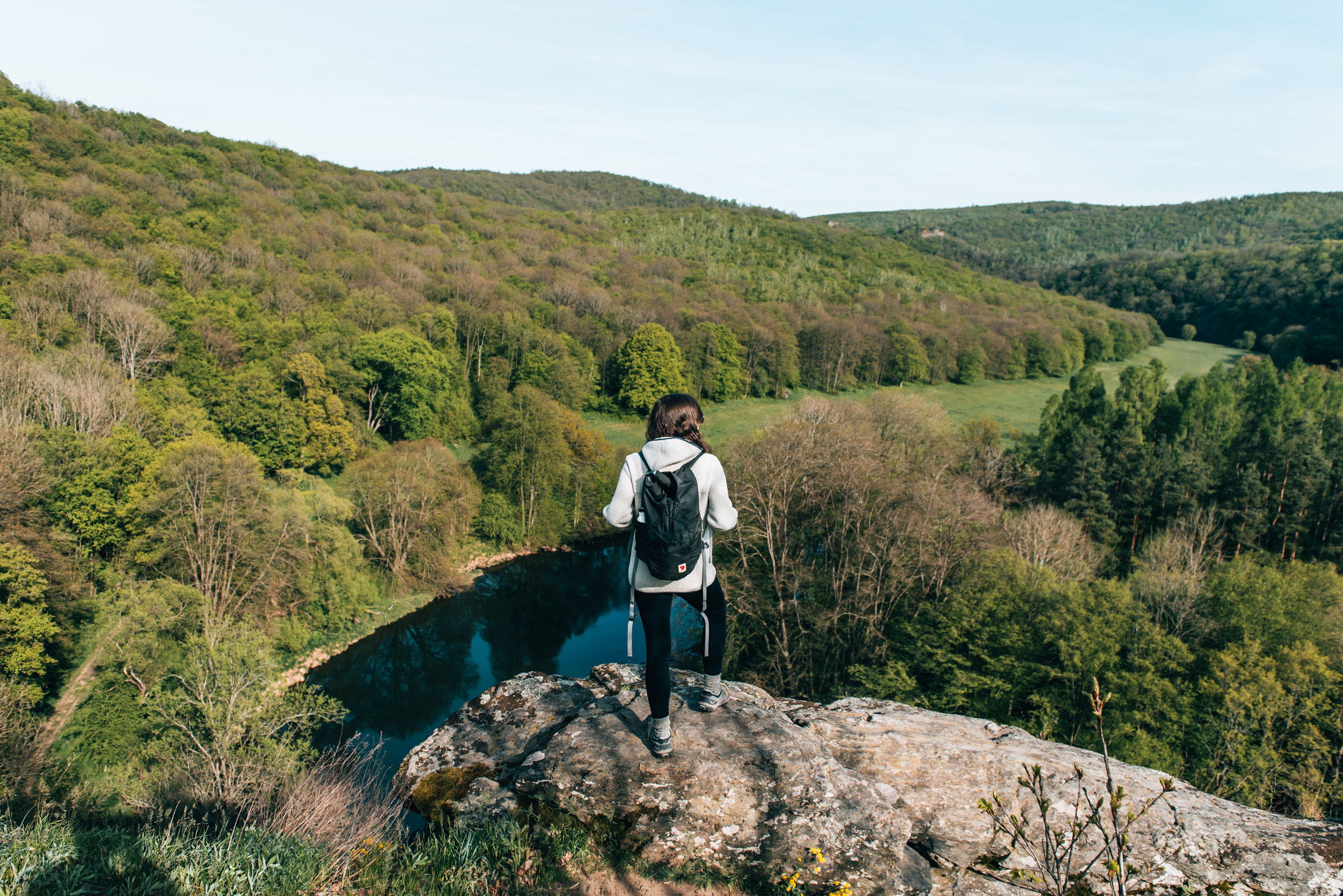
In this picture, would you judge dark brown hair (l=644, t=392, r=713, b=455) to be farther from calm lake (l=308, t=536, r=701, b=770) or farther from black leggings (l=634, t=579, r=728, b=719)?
calm lake (l=308, t=536, r=701, b=770)

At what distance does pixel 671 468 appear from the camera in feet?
15.0

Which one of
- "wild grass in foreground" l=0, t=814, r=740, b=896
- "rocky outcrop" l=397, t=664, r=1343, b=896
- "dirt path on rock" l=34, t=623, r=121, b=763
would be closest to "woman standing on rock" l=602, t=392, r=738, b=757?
"rocky outcrop" l=397, t=664, r=1343, b=896

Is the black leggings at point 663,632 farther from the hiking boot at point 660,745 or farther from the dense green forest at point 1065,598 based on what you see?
the dense green forest at point 1065,598

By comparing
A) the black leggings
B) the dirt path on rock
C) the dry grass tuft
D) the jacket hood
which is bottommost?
the dirt path on rock

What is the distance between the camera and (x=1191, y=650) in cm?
2112

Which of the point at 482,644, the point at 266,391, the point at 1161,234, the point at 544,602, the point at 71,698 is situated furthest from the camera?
the point at 1161,234

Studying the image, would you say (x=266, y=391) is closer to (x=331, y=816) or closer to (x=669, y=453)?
(x=331, y=816)

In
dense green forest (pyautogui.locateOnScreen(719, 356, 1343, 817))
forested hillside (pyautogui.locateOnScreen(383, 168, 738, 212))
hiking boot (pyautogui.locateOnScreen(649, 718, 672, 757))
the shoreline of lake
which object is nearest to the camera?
hiking boot (pyautogui.locateOnScreen(649, 718, 672, 757))

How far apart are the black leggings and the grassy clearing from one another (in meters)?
35.1

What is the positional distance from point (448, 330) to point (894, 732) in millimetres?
Answer: 50799

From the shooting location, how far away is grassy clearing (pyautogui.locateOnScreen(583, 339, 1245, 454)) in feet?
177

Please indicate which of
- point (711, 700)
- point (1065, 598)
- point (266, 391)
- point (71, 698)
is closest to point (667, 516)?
point (711, 700)

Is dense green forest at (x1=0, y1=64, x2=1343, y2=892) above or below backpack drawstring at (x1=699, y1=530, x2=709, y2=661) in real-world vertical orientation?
below

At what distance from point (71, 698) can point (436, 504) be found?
15.0 meters
